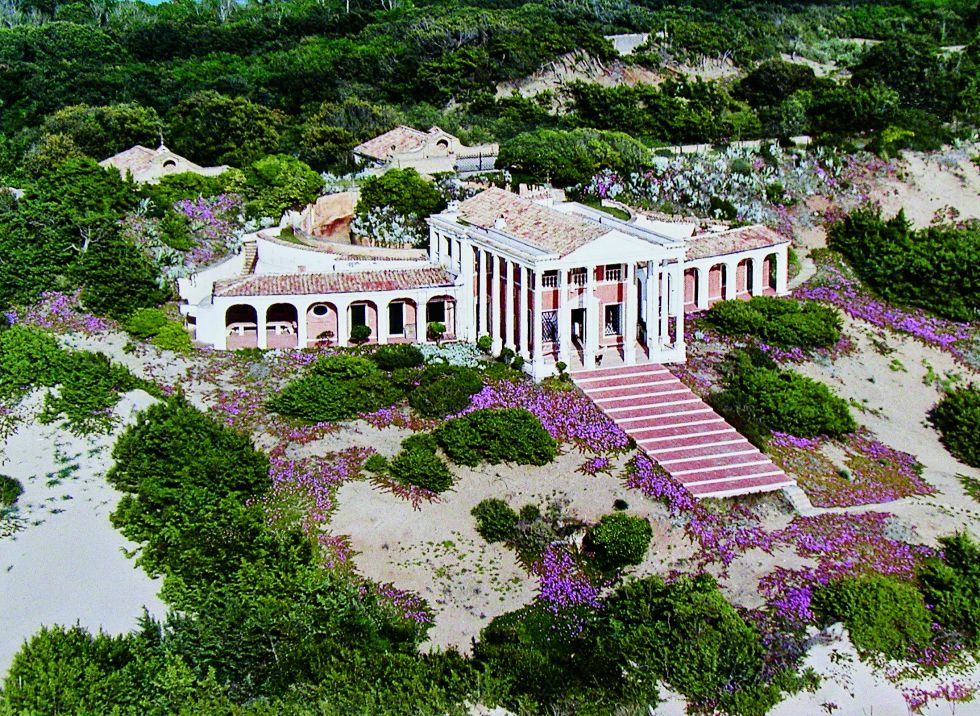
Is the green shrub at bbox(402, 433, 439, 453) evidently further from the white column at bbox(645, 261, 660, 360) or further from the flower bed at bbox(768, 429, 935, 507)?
the flower bed at bbox(768, 429, 935, 507)

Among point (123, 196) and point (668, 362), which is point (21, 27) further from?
point (668, 362)

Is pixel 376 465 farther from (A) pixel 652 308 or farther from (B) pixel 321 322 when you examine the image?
(A) pixel 652 308

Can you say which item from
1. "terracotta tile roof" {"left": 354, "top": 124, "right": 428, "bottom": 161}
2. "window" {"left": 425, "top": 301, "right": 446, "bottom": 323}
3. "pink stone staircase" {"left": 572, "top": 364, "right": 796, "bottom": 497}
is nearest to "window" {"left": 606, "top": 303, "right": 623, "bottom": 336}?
"pink stone staircase" {"left": 572, "top": 364, "right": 796, "bottom": 497}

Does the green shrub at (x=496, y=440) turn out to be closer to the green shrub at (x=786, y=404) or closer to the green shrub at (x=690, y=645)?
the green shrub at (x=786, y=404)

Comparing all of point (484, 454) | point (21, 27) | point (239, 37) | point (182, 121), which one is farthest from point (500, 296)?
point (21, 27)

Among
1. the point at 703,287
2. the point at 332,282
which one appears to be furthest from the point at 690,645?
the point at 703,287
